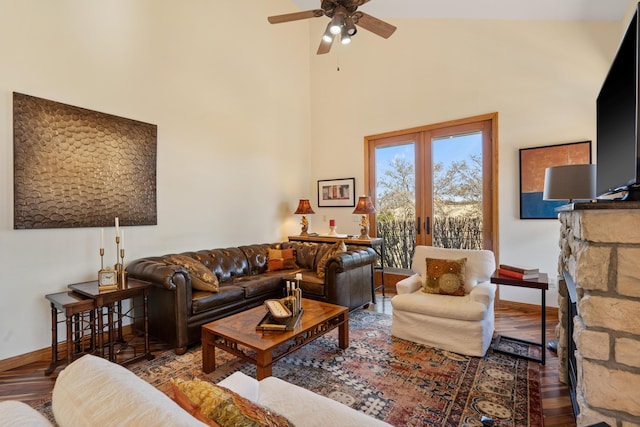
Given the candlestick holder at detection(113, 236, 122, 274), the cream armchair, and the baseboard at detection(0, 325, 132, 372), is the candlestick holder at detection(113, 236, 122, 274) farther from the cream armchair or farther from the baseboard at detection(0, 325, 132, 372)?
the cream armchair

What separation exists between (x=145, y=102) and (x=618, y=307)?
166 inches

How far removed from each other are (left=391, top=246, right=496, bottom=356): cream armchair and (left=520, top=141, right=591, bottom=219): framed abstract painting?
47.4 inches

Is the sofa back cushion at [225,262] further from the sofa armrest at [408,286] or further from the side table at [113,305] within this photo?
the sofa armrest at [408,286]

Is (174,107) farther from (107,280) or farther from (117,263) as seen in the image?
(107,280)

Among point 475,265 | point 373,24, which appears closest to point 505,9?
point 373,24

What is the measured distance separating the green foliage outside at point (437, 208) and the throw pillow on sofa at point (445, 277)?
1463mm

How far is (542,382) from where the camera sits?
2.23 meters

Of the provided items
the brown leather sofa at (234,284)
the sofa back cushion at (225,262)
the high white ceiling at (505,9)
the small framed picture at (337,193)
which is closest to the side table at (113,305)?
the brown leather sofa at (234,284)

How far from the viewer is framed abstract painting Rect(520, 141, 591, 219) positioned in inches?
138

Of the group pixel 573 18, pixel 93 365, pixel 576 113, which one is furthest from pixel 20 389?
pixel 573 18

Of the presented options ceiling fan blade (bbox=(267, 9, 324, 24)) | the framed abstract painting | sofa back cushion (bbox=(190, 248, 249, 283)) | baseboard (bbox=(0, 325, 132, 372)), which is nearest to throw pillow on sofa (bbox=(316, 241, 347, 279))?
sofa back cushion (bbox=(190, 248, 249, 283))

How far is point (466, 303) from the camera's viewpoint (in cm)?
271

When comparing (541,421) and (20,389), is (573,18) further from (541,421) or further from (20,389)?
(20,389)

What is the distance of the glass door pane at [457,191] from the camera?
4258 mm
